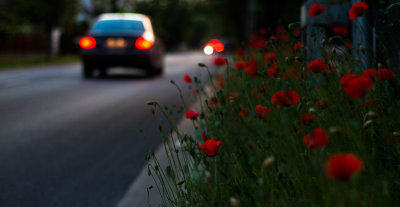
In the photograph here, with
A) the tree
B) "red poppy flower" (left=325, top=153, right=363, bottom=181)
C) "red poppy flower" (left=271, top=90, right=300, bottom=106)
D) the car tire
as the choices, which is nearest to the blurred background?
the tree

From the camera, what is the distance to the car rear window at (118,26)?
13.7m

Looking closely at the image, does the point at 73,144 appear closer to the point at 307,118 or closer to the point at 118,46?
the point at 307,118

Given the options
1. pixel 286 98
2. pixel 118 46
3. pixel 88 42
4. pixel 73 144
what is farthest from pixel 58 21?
pixel 286 98

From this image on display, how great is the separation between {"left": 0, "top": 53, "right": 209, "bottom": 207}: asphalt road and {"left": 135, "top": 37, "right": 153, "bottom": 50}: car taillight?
2.98m

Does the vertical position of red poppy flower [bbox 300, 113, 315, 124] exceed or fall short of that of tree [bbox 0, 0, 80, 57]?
it falls short

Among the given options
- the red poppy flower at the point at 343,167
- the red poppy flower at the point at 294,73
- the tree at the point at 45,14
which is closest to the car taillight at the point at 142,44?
the red poppy flower at the point at 294,73

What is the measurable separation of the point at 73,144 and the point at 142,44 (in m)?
8.27

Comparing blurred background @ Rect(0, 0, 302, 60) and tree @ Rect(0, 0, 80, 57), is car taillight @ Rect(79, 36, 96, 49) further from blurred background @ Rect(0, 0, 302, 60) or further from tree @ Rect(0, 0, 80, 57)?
tree @ Rect(0, 0, 80, 57)

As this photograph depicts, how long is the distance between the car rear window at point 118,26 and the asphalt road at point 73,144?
329 centimetres

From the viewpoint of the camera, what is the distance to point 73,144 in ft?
18.0

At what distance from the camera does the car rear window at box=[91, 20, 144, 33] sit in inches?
538

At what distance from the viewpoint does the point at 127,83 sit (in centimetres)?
1263

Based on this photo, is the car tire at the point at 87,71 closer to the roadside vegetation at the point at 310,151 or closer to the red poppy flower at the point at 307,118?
the roadside vegetation at the point at 310,151

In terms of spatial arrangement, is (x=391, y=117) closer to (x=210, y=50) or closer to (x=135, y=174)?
(x=135, y=174)
